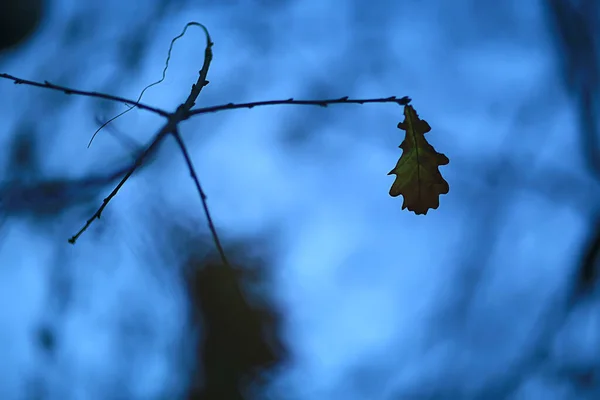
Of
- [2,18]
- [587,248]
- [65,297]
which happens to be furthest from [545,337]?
[2,18]

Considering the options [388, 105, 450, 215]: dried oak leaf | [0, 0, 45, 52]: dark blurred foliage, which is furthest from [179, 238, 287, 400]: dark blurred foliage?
[0, 0, 45, 52]: dark blurred foliage

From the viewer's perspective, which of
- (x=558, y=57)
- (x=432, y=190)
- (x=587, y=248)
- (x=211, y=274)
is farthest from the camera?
(x=558, y=57)

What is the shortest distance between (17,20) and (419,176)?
2948 mm

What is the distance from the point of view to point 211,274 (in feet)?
7.25

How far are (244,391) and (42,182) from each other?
6.71ft

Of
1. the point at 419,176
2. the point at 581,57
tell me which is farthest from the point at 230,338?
the point at 581,57

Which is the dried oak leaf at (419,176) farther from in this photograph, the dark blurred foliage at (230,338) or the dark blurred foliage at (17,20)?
the dark blurred foliage at (17,20)

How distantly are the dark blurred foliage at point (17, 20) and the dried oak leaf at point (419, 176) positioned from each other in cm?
277

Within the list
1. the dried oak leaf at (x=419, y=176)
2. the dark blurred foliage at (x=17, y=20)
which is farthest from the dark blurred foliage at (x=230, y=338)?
the dark blurred foliage at (x=17, y=20)

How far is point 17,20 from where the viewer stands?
289cm

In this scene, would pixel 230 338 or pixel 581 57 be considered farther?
pixel 581 57

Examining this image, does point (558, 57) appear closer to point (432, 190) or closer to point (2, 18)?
point (432, 190)

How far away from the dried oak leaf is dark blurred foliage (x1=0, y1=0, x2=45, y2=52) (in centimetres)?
277

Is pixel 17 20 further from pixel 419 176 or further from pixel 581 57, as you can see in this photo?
pixel 581 57
